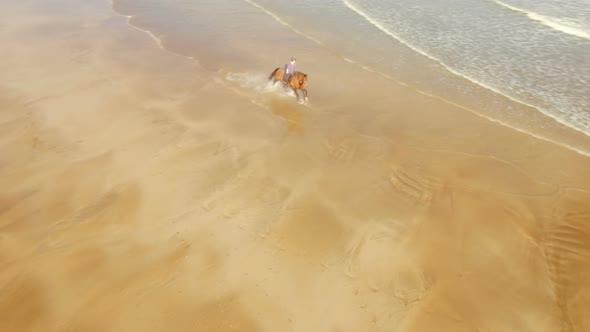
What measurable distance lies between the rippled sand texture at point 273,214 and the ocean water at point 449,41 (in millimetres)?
1585

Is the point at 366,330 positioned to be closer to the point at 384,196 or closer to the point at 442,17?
the point at 384,196

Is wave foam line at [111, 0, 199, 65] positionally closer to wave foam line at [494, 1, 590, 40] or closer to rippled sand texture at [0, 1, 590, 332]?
rippled sand texture at [0, 1, 590, 332]

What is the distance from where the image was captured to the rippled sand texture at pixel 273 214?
6059 mm

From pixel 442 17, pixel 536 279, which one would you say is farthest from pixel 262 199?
pixel 442 17

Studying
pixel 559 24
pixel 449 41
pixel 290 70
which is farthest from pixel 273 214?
pixel 559 24

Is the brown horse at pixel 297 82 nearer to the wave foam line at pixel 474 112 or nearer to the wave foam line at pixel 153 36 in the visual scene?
the wave foam line at pixel 474 112

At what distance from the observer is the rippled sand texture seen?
19.9ft

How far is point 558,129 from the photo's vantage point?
10.8 meters

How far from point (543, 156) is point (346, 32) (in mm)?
9515

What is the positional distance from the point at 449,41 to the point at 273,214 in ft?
40.0

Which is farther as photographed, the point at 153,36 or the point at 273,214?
the point at 153,36

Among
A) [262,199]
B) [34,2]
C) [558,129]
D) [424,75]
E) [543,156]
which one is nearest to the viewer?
[262,199]

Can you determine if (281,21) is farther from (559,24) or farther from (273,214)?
(273,214)

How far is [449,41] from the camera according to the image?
16203 millimetres
